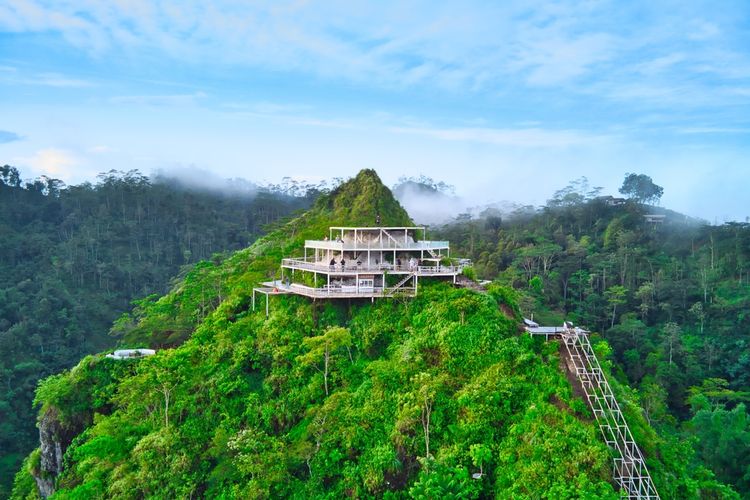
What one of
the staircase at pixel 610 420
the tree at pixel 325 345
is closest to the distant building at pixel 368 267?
the tree at pixel 325 345

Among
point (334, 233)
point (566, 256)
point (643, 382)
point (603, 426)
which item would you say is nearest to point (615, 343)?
point (643, 382)

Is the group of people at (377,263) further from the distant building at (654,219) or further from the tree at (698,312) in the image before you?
the distant building at (654,219)

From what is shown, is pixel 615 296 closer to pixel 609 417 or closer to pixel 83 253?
pixel 609 417

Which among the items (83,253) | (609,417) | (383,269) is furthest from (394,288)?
(83,253)

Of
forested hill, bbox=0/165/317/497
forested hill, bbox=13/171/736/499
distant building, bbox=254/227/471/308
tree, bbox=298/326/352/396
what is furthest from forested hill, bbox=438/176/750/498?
forested hill, bbox=0/165/317/497

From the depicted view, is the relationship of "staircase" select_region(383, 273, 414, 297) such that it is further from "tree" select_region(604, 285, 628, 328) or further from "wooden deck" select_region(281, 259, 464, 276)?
"tree" select_region(604, 285, 628, 328)

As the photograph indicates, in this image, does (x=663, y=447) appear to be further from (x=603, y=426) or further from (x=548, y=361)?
(x=548, y=361)
